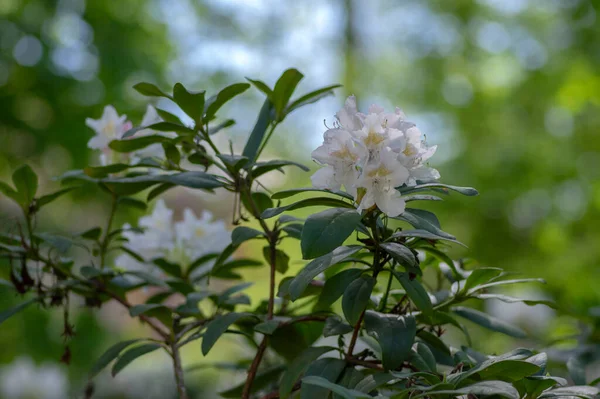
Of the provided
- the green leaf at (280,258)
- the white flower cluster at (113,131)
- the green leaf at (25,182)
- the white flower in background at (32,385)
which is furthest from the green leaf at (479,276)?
the white flower in background at (32,385)

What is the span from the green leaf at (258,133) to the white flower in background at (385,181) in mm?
246

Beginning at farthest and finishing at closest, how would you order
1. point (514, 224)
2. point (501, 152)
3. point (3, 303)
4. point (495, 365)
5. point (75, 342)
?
point (514, 224)
point (501, 152)
point (75, 342)
point (3, 303)
point (495, 365)

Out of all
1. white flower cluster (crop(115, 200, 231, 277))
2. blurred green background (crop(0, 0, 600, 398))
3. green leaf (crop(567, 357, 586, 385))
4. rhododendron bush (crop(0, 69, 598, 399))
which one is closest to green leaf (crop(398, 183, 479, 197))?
rhododendron bush (crop(0, 69, 598, 399))

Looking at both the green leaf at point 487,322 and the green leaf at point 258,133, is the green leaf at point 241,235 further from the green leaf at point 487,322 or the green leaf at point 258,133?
the green leaf at point 487,322

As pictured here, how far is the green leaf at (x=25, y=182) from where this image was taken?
0.80 metres

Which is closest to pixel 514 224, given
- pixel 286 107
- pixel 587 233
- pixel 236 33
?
pixel 587 233

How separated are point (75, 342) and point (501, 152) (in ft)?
8.61

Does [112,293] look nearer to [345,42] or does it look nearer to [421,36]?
[421,36]

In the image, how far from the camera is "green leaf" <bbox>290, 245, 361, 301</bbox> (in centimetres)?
55

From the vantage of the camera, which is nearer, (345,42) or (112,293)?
(112,293)

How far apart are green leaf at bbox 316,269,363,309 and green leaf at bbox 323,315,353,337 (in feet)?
0.11

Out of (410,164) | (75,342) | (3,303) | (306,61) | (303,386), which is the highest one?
(306,61)

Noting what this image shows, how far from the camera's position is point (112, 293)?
33.7 inches

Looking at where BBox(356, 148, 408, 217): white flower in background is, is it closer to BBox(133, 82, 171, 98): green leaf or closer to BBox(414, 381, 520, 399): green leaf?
BBox(414, 381, 520, 399): green leaf
